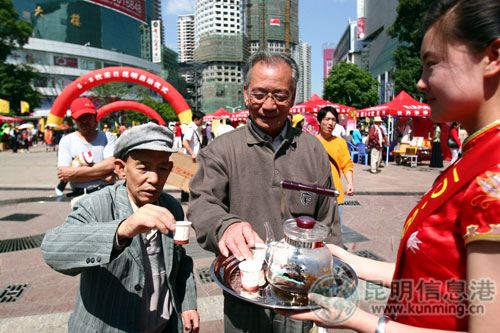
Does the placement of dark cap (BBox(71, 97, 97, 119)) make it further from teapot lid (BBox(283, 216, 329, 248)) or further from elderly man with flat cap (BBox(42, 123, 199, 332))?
teapot lid (BBox(283, 216, 329, 248))

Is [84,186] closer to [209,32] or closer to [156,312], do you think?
[156,312]

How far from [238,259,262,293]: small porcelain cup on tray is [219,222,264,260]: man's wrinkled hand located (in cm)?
4

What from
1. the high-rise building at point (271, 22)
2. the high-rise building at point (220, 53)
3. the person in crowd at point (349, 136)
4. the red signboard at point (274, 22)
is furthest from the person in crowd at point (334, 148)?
the red signboard at point (274, 22)

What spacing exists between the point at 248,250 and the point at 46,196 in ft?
29.9

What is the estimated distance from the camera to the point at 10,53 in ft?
104

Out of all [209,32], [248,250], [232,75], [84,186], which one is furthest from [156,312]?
[209,32]

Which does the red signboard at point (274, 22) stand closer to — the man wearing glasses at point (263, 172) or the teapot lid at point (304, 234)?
the man wearing glasses at point (263, 172)

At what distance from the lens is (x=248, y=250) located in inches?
54.4

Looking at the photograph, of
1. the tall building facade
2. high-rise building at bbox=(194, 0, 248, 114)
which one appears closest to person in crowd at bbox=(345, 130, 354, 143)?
the tall building facade

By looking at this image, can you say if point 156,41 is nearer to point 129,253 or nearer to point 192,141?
point 192,141

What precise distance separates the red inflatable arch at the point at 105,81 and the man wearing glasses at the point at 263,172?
8494 millimetres

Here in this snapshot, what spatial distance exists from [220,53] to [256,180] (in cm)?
12421

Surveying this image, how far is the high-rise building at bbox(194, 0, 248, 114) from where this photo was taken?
369 feet

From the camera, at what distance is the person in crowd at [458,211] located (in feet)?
2.88
